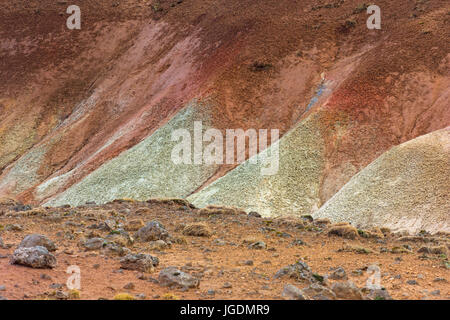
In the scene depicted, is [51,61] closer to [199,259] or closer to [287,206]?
[287,206]

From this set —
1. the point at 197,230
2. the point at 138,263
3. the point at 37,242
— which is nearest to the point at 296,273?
the point at 138,263

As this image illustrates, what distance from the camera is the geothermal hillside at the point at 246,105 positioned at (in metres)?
30.2

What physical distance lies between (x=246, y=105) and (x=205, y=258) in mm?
31737

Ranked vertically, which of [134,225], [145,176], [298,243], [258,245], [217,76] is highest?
[217,76]

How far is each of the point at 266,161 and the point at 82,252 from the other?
74.9 ft

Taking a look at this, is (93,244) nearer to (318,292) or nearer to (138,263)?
(138,263)

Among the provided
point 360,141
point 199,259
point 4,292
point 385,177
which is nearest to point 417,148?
point 385,177

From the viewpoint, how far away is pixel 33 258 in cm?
1017

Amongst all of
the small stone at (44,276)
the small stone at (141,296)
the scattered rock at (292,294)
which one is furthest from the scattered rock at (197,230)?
the small stone at (141,296)

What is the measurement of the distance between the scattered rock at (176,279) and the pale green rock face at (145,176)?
25.2 meters

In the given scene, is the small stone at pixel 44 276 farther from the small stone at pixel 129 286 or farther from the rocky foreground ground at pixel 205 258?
the small stone at pixel 129 286

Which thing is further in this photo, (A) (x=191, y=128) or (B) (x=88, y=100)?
(B) (x=88, y=100)

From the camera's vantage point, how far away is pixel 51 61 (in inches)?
2584

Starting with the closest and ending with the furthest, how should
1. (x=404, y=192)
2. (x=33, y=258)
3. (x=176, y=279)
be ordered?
(x=176, y=279) < (x=33, y=258) < (x=404, y=192)
